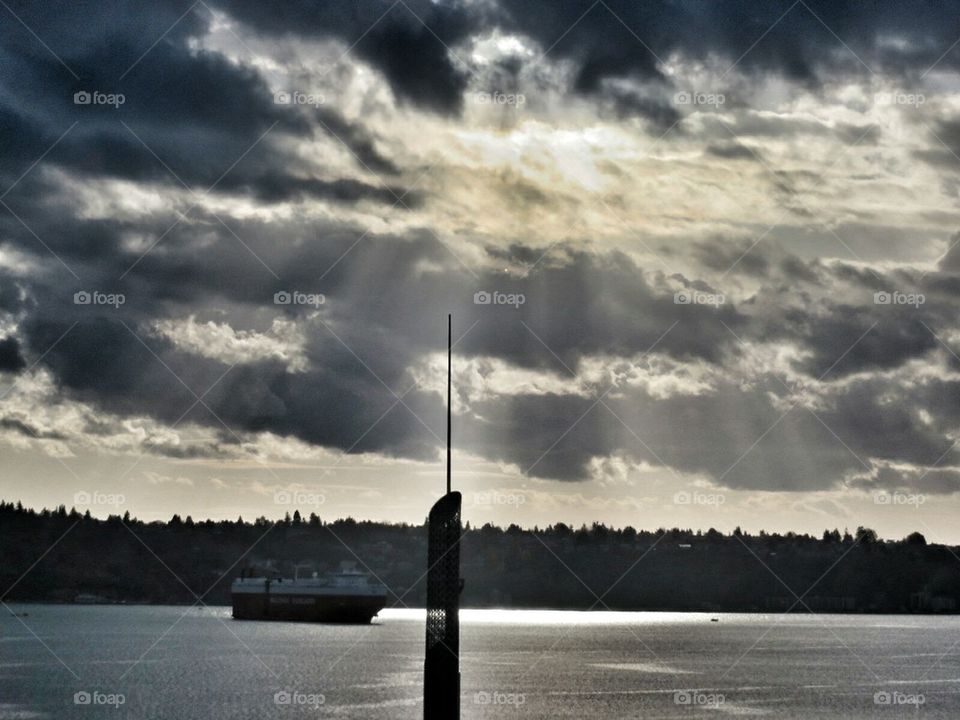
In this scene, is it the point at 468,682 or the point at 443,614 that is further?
the point at 468,682

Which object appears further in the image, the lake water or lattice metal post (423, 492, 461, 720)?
the lake water

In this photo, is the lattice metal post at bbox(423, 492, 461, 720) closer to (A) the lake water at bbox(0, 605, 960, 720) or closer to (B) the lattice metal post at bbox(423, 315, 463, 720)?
(B) the lattice metal post at bbox(423, 315, 463, 720)

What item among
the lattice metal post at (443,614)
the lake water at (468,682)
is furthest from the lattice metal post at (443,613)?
the lake water at (468,682)

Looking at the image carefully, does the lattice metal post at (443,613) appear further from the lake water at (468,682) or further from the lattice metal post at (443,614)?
the lake water at (468,682)

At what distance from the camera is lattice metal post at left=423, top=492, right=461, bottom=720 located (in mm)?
36781

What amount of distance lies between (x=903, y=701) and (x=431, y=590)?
8398 cm

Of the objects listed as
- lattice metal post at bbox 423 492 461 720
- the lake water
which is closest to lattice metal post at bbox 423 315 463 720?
lattice metal post at bbox 423 492 461 720

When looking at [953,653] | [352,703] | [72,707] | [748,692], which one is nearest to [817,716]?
[748,692]

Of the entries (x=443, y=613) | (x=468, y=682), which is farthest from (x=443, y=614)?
(x=468, y=682)

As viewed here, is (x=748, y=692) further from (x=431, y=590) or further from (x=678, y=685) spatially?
(x=431, y=590)

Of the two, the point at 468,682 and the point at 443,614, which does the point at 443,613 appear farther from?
the point at 468,682

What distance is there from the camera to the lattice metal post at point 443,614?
121 feet

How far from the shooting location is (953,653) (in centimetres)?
19650

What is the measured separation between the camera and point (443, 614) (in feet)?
121
